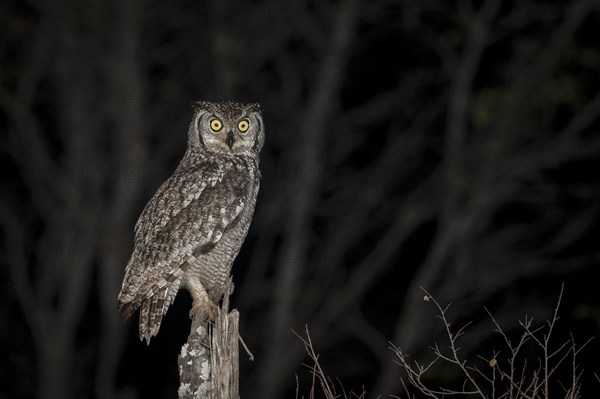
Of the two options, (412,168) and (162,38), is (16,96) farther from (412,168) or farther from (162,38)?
(412,168)

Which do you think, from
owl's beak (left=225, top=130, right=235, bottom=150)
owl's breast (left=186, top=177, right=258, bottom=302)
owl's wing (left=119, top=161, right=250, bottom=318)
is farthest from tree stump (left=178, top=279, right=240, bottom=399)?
owl's beak (left=225, top=130, right=235, bottom=150)

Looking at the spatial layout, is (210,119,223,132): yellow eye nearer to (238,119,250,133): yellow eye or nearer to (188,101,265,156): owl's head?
(188,101,265,156): owl's head

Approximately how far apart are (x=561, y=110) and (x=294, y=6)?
331 cm

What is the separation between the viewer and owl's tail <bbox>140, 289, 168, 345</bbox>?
5.41 metres

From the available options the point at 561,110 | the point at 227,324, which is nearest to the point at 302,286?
the point at 561,110

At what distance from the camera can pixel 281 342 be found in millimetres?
12562

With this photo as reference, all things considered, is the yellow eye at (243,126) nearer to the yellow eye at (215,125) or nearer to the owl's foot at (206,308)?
the yellow eye at (215,125)

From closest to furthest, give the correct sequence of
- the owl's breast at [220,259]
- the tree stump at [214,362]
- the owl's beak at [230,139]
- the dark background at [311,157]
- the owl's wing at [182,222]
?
1. the tree stump at [214,362]
2. the owl's wing at [182,222]
3. the owl's breast at [220,259]
4. the owl's beak at [230,139]
5. the dark background at [311,157]

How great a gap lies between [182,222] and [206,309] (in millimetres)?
460

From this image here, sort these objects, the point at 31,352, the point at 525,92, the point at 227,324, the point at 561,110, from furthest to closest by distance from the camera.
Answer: the point at 31,352 < the point at 561,110 < the point at 525,92 < the point at 227,324

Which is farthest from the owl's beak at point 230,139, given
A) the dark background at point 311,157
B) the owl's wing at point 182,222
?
the dark background at point 311,157

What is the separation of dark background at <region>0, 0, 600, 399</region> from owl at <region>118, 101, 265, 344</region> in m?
5.87

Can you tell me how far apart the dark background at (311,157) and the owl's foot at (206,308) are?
6.39 m

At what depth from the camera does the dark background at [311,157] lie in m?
11.9
